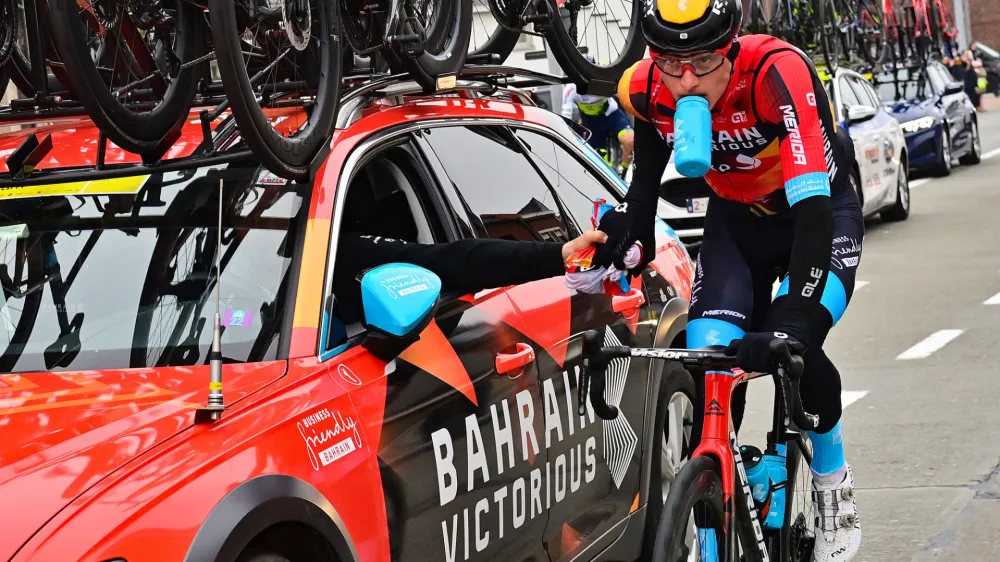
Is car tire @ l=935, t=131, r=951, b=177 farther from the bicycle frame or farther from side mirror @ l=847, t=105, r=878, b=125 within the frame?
the bicycle frame

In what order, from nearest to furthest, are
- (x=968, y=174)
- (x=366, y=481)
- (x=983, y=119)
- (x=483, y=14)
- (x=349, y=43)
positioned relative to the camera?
(x=366, y=481) < (x=349, y=43) < (x=483, y=14) < (x=968, y=174) < (x=983, y=119)

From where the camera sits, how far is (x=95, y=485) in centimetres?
300

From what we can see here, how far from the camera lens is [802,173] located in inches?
163

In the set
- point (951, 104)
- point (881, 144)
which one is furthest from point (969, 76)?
point (881, 144)

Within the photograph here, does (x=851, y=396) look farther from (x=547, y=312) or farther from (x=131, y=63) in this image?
(x=131, y=63)

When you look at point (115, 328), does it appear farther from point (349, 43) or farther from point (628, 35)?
point (628, 35)

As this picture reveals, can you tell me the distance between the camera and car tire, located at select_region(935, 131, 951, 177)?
24.5 meters

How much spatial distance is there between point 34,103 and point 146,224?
1.14m

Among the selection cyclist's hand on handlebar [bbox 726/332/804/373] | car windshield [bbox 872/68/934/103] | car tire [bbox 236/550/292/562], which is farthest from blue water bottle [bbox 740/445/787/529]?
car windshield [bbox 872/68/934/103]

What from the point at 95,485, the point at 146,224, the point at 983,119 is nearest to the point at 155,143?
the point at 146,224

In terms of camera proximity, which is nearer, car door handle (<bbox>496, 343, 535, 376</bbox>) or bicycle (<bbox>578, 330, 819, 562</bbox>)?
bicycle (<bbox>578, 330, 819, 562</bbox>)

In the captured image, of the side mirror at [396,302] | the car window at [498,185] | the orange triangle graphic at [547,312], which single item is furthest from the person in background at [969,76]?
the side mirror at [396,302]

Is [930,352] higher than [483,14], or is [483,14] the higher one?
[483,14]

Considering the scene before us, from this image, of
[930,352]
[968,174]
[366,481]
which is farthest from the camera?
[968,174]
